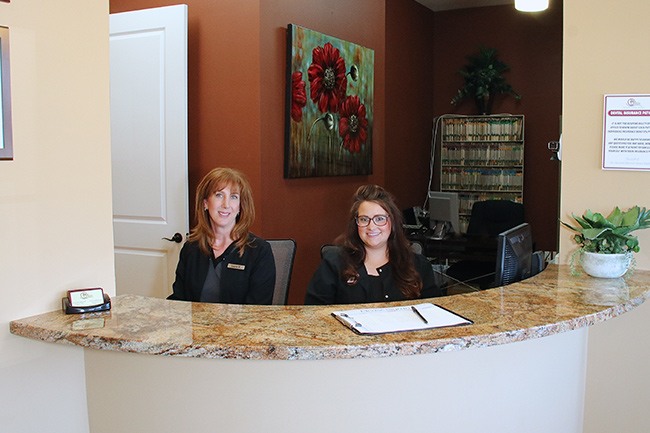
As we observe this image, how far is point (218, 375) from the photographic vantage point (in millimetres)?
1837

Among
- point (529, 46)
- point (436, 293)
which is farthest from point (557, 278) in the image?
point (529, 46)

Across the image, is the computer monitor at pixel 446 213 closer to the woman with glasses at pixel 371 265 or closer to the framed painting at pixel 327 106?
the framed painting at pixel 327 106

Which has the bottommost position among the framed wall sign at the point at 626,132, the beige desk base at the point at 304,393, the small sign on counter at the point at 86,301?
the beige desk base at the point at 304,393

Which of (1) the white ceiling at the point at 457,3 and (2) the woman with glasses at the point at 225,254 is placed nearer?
(2) the woman with glasses at the point at 225,254

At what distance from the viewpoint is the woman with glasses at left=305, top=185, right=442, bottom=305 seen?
9.00ft

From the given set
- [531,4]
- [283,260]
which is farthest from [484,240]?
[283,260]

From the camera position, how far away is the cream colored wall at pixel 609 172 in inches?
102

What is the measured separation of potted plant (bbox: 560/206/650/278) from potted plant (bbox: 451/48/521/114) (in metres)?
4.78

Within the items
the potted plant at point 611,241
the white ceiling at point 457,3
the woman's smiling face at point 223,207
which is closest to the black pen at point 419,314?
the potted plant at point 611,241

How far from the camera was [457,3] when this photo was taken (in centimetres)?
721

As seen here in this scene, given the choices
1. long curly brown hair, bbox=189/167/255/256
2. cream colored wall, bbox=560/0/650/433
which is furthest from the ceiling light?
long curly brown hair, bbox=189/167/255/256

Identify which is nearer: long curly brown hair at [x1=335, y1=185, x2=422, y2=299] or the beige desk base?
the beige desk base

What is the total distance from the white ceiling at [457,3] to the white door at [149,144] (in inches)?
146

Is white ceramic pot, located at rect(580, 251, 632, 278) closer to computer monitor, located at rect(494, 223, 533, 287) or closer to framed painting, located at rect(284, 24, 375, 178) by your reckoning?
computer monitor, located at rect(494, 223, 533, 287)
